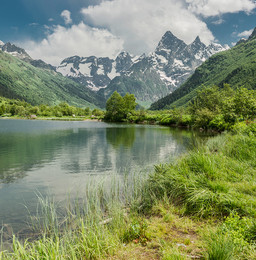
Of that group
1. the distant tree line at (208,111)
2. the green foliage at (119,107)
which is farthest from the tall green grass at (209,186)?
the green foliage at (119,107)

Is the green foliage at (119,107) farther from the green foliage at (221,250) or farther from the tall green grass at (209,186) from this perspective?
the green foliage at (221,250)

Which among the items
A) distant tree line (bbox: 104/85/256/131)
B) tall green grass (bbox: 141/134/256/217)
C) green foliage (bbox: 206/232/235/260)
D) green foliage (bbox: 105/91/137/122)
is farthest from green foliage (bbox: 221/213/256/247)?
green foliage (bbox: 105/91/137/122)

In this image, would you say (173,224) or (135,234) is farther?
(173,224)

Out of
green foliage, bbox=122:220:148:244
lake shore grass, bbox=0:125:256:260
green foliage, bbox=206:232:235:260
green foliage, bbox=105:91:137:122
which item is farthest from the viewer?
green foliage, bbox=105:91:137:122

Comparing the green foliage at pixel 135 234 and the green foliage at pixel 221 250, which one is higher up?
the green foliage at pixel 221 250

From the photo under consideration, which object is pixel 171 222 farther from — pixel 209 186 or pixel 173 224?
pixel 209 186

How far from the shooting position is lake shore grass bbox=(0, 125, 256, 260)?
20.3ft

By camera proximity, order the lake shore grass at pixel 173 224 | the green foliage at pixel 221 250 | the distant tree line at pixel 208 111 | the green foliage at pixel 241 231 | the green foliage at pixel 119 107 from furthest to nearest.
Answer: the green foliage at pixel 119 107, the distant tree line at pixel 208 111, the lake shore grass at pixel 173 224, the green foliage at pixel 241 231, the green foliage at pixel 221 250

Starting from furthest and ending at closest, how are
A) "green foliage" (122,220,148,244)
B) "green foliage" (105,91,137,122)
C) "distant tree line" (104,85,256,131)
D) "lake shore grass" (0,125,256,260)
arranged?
"green foliage" (105,91,137,122), "distant tree line" (104,85,256,131), "green foliage" (122,220,148,244), "lake shore grass" (0,125,256,260)

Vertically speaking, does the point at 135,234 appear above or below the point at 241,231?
below

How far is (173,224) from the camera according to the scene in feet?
28.7

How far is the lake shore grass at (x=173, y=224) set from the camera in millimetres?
6195

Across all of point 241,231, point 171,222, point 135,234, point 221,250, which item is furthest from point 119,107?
point 221,250

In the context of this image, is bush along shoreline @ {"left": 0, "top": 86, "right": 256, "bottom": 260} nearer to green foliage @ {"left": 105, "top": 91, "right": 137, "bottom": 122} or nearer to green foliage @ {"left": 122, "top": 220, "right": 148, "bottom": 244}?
green foliage @ {"left": 122, "top": 220, "right": 148, "bottom": 244}
